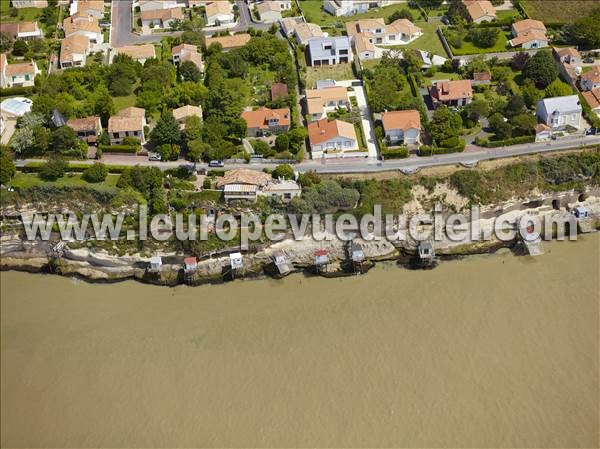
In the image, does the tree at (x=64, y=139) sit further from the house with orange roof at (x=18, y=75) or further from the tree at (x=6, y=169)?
the house with orange roof at (x=18, y=75)

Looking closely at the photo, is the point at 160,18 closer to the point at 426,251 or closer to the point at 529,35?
the point at 529,35

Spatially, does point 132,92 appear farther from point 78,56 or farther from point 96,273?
point 96,273

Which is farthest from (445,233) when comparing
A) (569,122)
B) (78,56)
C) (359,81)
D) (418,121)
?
(78,56)

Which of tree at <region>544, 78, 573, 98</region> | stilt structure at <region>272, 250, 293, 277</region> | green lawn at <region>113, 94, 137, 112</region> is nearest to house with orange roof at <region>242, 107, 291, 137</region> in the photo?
green lawn at <region>113, 94, 137, 112</region>

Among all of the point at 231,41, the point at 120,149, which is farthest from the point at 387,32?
the point at 120,149

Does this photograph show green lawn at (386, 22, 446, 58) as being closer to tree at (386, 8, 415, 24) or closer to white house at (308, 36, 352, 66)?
tree at (386, 8, 415, 24)

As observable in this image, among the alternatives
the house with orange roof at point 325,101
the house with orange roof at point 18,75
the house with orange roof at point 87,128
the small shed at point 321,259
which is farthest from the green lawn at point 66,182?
the house with orange roof at point 325,101
